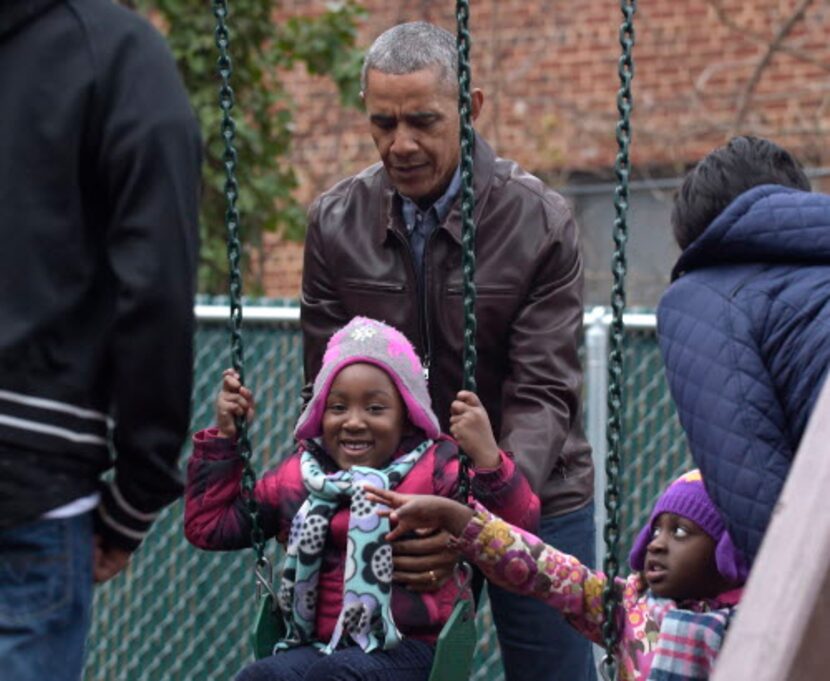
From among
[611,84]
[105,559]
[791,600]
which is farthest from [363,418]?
[611,84]

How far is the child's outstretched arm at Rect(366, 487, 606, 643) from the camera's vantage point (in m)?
3.92

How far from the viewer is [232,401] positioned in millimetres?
4102

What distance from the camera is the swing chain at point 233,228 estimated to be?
392 cm

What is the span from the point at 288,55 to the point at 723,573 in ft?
18.9

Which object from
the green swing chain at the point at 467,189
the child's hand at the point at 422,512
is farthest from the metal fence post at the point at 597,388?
the green swing chain at the point at 467,189

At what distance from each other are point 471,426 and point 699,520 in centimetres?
54

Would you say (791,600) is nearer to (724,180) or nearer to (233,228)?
(724,180)

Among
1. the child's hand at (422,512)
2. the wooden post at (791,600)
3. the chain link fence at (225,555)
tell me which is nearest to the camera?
the wooden post at (791,600)

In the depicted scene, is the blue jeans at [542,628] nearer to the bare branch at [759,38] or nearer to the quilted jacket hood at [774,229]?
the quilted jacket hood at [774,229]

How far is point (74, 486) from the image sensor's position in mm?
3096

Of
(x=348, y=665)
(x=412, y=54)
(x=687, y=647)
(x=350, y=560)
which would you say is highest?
(x=412, y=54)

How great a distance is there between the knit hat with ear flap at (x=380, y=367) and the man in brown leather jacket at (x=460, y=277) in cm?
20

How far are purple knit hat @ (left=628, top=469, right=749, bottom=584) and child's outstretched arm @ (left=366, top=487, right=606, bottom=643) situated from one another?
132 mm

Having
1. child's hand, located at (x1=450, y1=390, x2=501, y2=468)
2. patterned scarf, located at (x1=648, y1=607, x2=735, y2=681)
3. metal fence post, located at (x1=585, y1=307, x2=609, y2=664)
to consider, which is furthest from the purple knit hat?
metal fence post, located at (x1=585, y1=307, x2=609, y2=664)
